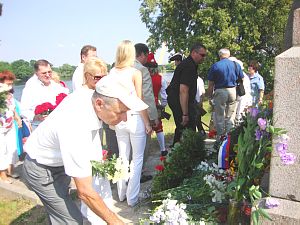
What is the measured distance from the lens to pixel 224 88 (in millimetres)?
6090

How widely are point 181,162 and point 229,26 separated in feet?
68.1

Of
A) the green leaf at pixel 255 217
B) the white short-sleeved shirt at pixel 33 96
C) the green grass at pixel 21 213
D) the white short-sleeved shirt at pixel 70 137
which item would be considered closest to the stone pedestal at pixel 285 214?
the green leaf at pixel 255 217

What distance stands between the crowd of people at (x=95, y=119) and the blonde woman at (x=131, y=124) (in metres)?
0.01

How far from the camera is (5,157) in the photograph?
4.85 meters

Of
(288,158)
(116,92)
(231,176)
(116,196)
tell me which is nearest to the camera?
(116,92)

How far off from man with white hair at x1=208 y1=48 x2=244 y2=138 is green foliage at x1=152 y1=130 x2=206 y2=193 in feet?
6.79

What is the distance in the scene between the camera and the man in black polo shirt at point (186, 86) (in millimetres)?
4602

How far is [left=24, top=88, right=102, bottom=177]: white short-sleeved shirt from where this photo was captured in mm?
2014

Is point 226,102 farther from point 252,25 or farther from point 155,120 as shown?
point 252,25

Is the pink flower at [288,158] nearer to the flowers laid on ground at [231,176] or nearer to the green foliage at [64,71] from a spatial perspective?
the flowers laid on ground at [231,176]

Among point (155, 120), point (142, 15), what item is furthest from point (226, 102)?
Answer: point (142, 15)

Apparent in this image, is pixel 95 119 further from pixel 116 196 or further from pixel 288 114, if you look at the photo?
pixel 116 196

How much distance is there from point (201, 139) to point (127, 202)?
1.16m

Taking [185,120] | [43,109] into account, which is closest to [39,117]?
[43,109]
